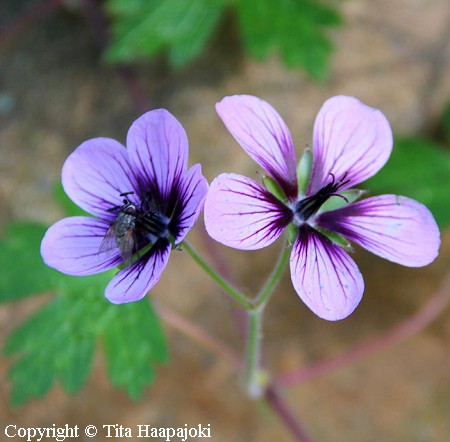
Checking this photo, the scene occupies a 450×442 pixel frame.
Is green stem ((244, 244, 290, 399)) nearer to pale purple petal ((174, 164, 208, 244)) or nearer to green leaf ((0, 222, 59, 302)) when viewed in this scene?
pale purple petal ((174, 164, 208, 244))

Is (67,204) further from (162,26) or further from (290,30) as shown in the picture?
(290,30)

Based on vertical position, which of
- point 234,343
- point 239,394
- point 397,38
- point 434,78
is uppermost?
point 397,38

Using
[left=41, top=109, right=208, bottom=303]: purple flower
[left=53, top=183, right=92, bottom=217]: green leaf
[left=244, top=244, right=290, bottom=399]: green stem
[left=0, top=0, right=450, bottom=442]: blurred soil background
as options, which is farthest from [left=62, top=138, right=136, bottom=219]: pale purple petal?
[left=0, top=0, right=450, bottom=442]: blurred soil background

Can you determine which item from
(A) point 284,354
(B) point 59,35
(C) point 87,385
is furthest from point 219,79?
(C) point 87,385

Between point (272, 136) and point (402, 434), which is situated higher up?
point (272, 136)

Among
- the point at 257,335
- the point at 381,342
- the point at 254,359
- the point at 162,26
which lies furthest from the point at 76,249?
the point at 381,342

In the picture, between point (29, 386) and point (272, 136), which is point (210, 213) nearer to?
point (272, 136)

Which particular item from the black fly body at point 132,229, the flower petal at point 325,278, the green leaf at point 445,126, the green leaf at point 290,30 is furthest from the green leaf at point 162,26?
the flower petal at point 325,278
